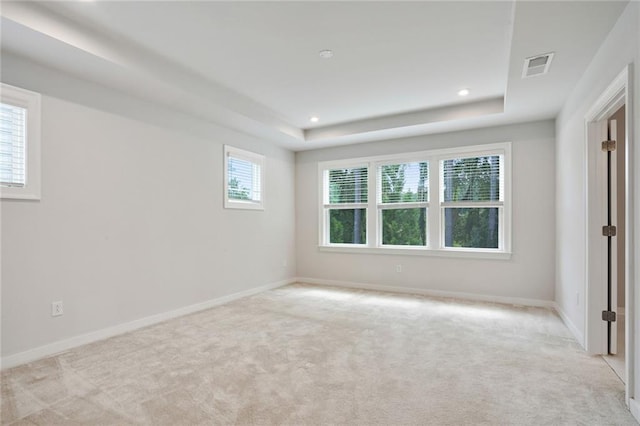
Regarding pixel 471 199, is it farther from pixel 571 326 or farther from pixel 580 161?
pixel 571 326

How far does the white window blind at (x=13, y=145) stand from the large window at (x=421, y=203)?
433cm

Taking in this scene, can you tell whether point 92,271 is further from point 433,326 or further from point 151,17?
point 433,326

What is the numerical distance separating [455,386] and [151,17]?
3.52 meters

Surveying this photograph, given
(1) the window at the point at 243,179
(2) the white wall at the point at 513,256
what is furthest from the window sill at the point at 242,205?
(2) the white wall at the point at 513,256

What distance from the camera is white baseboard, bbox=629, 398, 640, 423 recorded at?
6.56 ft

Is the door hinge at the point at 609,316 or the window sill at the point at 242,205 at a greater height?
the window sill at the point at 242,205

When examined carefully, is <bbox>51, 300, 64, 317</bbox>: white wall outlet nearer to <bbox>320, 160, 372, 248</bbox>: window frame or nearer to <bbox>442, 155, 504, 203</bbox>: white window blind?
<bbox>320, 160, 372, 248</bbox>: window frame

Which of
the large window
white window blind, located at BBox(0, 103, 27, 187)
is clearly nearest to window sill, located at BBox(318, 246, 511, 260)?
the large window

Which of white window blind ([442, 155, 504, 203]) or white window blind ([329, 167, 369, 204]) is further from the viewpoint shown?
white window blind ([329, 167, 369, 204])

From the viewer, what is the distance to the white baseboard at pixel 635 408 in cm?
200

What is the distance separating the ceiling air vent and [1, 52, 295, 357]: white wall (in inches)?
148

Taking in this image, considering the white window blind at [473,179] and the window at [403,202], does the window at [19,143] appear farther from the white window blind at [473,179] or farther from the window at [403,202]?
the white window blind at [473,179]

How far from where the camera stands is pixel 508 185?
4848 millimetres

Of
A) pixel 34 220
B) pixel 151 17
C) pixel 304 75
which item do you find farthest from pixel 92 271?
pixel 304 75
